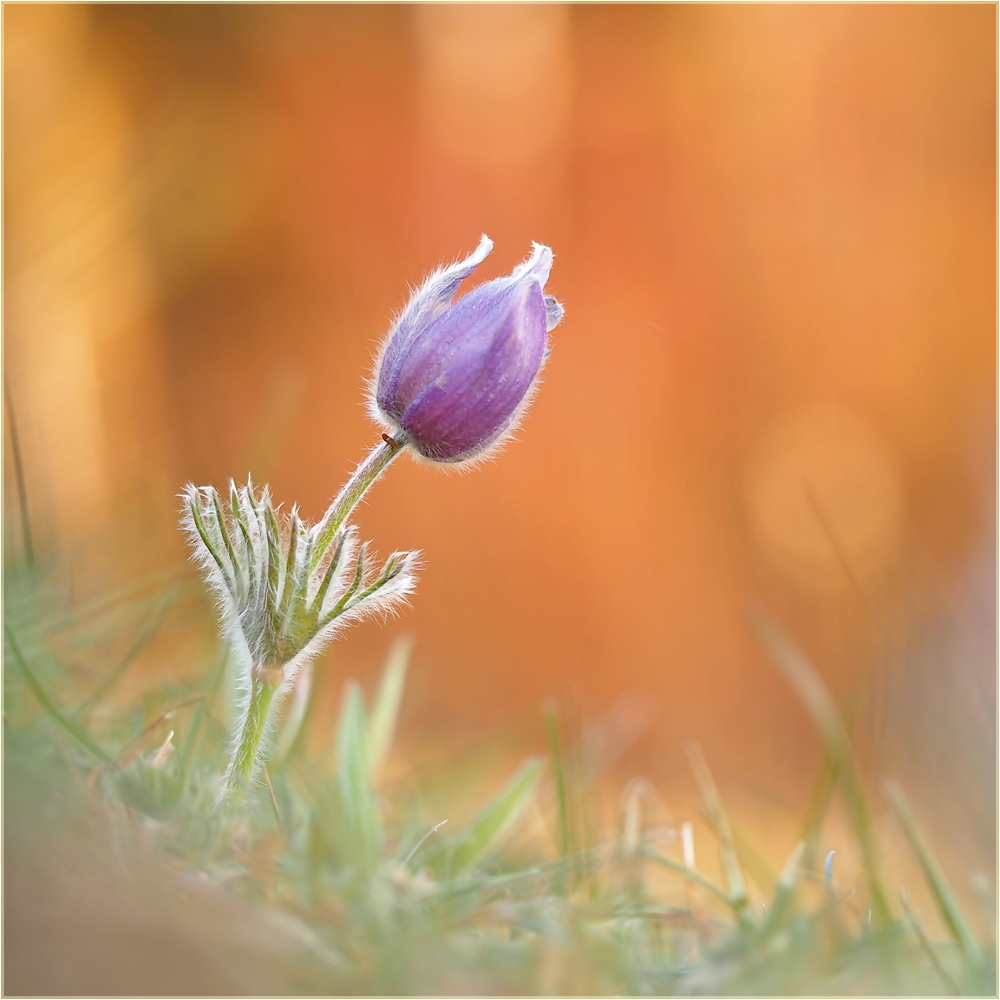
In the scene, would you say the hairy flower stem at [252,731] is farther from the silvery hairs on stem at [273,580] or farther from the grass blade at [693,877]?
the grass blade at [693,877]

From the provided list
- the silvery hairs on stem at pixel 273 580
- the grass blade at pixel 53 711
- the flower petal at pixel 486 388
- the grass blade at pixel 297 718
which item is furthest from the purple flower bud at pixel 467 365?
the grass blade at pixel 53 711

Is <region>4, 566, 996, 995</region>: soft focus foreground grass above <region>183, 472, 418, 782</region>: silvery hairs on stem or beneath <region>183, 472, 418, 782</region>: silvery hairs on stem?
beneath

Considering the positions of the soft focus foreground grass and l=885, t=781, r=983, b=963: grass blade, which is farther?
l=885, t=781, r=983, b=963: grass blade

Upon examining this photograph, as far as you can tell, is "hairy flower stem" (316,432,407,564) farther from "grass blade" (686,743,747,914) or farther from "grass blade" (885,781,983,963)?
"grass blade" (885,781,983,963)

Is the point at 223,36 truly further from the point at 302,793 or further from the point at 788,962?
the point at 788,962

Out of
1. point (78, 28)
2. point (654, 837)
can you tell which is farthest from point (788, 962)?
point (78, 28)

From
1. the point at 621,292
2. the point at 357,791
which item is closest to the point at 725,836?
the point at 357,791

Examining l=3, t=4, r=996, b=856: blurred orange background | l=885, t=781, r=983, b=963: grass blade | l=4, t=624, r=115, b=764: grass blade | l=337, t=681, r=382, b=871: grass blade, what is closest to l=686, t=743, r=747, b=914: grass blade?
l=885, t=781, r=983, b=963: grass blade

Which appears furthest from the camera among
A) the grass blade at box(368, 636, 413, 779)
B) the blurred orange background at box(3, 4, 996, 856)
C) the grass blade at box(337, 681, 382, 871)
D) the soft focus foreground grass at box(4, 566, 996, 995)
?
the blurred orange background at box(3, 4, 996, 856)
